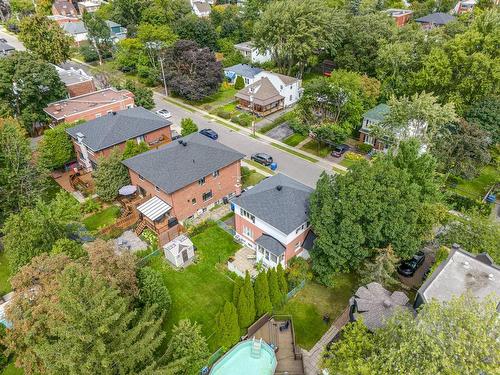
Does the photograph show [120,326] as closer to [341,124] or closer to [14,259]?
[14,259]

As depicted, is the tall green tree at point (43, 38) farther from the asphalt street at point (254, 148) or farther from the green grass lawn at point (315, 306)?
the green grass lawn at point (315, 306)

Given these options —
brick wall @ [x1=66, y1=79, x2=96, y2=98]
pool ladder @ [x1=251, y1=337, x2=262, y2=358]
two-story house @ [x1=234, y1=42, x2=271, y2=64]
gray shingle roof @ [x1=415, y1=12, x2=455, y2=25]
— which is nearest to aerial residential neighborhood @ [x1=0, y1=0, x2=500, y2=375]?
pool ladder @ [x1=251, y1=337, x2=262, y2=358]

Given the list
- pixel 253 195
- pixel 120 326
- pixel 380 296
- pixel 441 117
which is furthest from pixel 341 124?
pixel 120 326

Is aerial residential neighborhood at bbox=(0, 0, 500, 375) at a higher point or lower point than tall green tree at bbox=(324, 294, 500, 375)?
lower

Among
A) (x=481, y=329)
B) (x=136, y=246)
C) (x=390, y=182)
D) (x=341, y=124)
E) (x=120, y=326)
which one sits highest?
(x=481, y=329)

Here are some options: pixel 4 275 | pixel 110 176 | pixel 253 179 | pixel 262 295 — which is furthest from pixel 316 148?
pixel 4 275

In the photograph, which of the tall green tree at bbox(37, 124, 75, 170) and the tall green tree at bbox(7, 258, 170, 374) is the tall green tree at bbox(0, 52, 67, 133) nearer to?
the tall green tree at bbox(37, 124, 75, 170)
